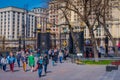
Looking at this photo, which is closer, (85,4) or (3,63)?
(3,63)

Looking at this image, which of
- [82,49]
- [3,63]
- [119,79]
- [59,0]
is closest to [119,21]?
[82,49]

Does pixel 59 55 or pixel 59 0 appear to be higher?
pixel 59 0

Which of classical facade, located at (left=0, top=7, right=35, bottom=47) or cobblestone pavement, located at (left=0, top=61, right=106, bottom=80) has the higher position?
classical facade, located at (left=0, top=7, right=35, bottom=47)

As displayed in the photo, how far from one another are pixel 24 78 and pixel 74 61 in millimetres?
14185

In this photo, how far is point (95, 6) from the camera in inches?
1219

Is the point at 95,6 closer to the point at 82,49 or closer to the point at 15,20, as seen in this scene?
the point at 82,49

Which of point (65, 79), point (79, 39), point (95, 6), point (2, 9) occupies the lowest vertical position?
point (65, 79)

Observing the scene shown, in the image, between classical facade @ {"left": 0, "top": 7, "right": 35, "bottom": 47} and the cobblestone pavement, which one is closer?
the cobblestone pavement

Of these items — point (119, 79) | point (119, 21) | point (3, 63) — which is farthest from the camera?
point (119, 21)

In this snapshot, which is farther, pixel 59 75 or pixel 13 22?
pixel 13 22

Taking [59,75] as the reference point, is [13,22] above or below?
above

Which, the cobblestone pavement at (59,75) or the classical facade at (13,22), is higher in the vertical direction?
the classical facade at (13,22)

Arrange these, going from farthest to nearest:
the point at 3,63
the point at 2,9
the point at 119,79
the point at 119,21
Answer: the point at 2,9 → the point at 119,21 → the point at 3,63 → the point at 119,79

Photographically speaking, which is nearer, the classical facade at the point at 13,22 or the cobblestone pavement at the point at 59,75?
the cobblestone pavement at the point at 59,75
